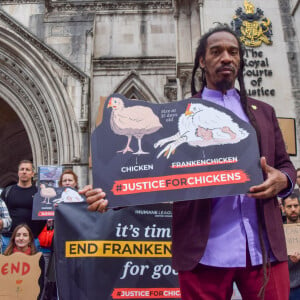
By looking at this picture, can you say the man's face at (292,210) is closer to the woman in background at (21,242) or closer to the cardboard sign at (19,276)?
the cardboard sign at (19,276)

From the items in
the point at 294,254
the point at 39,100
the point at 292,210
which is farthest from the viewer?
the point at 39,100

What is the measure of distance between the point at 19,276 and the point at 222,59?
11.4ft

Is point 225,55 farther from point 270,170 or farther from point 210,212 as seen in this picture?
point 210,212

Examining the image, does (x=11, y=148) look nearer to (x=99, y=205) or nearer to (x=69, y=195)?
(x=69, y=195)

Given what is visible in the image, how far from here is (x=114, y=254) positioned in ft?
12.4

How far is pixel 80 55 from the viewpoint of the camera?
551 inches

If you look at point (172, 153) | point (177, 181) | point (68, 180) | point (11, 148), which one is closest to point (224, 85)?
point (172, 153)

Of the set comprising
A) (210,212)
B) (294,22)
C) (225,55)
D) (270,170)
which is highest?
(294,22)

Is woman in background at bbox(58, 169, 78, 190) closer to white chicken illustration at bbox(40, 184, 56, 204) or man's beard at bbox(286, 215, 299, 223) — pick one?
white chicken illustration at bbox(40, 184, 56, 204)

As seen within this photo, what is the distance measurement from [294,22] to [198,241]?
21.2 feet

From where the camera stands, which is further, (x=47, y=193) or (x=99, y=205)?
(x=47, y=193)

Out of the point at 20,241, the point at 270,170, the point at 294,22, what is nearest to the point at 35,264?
the point at 20,241

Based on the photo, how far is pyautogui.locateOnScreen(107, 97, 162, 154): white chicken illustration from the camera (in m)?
1.88

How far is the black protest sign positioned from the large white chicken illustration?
7.23 ft
